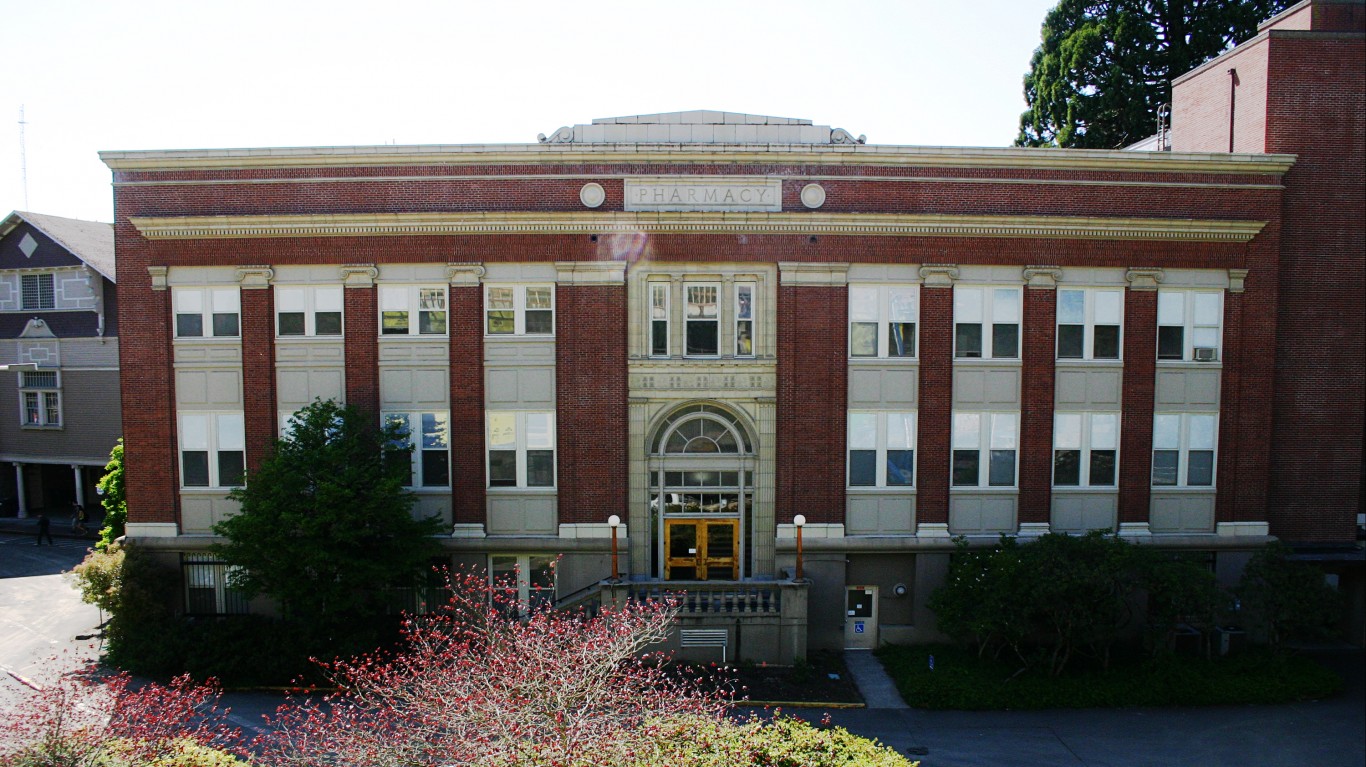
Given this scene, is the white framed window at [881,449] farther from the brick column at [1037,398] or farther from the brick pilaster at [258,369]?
the brick pilaster at [258,369]

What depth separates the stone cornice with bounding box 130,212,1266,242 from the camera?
1944cm

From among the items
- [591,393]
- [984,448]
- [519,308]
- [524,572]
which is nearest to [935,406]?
[984,448]

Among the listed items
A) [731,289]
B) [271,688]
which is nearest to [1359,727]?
[731,289]

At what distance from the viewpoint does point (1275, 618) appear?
1833 centimetres

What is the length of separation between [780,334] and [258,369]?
1310 cm

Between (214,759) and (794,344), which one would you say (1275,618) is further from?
(214,759)

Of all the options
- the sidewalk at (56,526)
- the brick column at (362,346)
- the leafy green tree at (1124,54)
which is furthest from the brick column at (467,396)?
the leafy green tree at (1124,54)

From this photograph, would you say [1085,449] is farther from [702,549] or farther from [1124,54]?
[1124,54]

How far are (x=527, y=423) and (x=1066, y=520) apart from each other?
14009 mm

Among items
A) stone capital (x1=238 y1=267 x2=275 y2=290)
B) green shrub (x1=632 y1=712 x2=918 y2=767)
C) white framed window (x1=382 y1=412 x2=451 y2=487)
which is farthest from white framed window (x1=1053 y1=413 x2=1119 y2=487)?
stone capital (x1=238 y1=267 x2=275 y2=290)

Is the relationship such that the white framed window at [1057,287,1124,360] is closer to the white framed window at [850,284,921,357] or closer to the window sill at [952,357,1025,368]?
the window sill at [952,357,1025,368]

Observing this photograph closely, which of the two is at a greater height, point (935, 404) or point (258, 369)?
point (258, 369)

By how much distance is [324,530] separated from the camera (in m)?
17.4

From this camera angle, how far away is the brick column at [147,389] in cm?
2005
